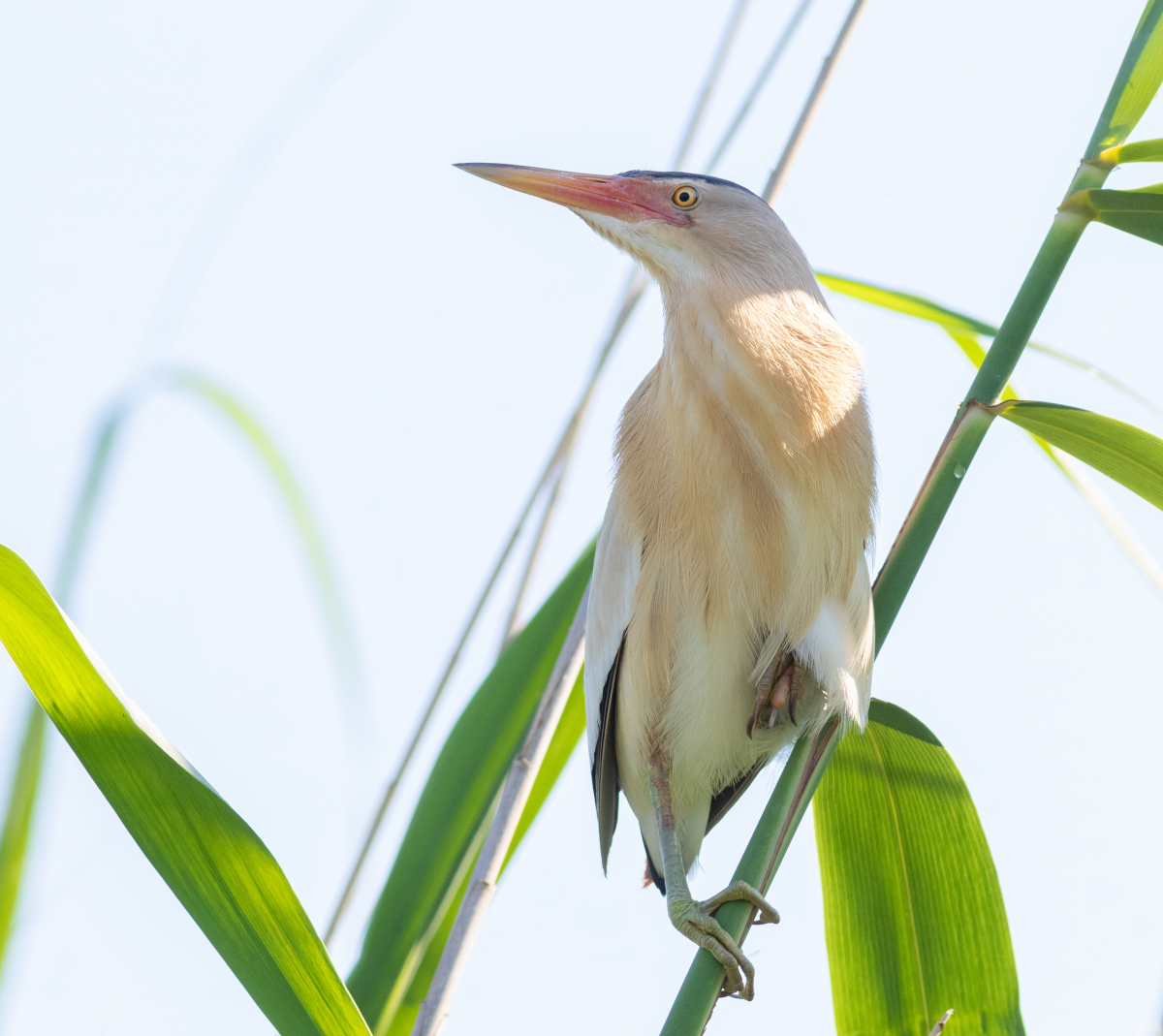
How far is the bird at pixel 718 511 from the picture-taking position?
4.23ft

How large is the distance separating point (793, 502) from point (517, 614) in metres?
0.36

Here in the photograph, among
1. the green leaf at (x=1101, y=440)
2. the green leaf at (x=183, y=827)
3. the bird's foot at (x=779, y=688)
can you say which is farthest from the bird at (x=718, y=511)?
the green leaf at (x=183, y=827)

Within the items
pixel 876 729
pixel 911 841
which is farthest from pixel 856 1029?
pixel 876 729

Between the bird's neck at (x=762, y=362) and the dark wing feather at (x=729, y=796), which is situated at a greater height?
the bird's neck at (x=762, y=362)

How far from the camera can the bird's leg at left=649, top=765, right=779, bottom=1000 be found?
930 millimetres

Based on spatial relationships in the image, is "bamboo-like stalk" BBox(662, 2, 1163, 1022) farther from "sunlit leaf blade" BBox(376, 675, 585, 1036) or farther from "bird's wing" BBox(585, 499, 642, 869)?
"bird's wing" BBox(585, 499, 642, 869)

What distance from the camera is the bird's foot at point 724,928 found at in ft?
2.97

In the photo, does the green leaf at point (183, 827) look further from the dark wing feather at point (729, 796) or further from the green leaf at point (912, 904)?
the dark wing feather at point (729, 796)

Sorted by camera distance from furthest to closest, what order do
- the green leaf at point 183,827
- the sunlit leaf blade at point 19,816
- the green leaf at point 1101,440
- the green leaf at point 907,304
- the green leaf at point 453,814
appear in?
the green leaf at point 907,304 < the green leaf at point 453,814 < the green leaf at point 1101,440 < the sunlit leaf blade at point 19,816 < the green leaf at point 183,827

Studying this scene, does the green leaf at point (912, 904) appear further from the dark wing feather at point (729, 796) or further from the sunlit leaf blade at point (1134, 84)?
the sunlit leaf blade at point (1134, 84)

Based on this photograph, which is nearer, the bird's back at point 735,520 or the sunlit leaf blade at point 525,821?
the sunlit leaf blade at point 525,821

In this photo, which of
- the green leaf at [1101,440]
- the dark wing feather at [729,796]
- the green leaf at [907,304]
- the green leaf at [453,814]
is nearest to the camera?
the green leaf at [1101,440]

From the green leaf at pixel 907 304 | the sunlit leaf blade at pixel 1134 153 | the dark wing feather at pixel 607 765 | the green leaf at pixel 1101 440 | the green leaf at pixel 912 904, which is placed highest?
the sunlit leaf blade at pixel 1134 153

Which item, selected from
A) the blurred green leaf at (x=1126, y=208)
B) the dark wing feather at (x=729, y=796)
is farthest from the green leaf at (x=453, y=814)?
the blurred green leaf at (x=1126, y=208)
